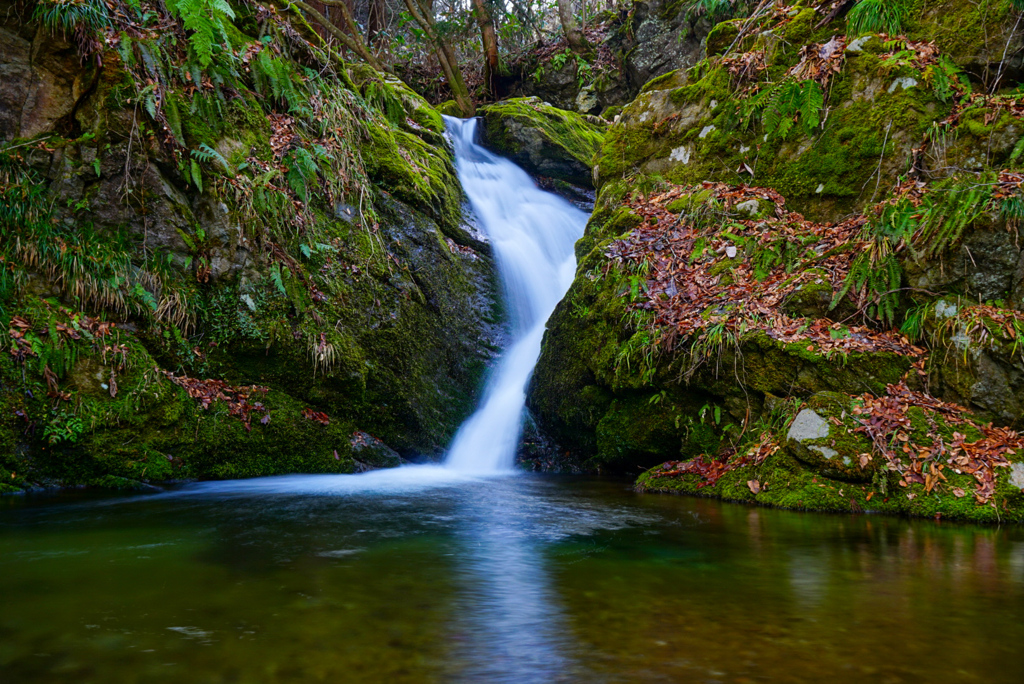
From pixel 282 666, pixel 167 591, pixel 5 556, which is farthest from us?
pixel 5 556

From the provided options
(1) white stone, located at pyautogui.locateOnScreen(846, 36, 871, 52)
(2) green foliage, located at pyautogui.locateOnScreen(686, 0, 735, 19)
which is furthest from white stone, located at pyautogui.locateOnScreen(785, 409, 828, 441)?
(2) green foliage, located at pyautogui.locateOnScreen(686, 0, 735, 19)

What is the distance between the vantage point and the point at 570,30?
16.5 m

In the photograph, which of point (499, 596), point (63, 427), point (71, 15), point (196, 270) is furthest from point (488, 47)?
point (499, 596)

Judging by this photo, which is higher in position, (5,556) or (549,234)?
(549,234)

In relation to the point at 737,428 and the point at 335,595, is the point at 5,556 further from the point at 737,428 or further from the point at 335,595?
the point at 737,428

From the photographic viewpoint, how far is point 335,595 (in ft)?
8.52

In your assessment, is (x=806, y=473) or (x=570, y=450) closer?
(x=806, y=473)

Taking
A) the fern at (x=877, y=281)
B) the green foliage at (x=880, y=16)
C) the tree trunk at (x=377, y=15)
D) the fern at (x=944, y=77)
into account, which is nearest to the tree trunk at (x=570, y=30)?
the tree trunk at (x=377, y=15)

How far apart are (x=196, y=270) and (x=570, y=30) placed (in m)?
13.7

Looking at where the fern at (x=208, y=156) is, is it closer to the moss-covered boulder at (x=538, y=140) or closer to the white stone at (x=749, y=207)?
the white stone at (x=749, y=207)

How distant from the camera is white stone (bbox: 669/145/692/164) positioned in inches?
323

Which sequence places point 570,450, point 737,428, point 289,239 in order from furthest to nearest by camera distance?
point 570,450, point 289,239, point 737,428

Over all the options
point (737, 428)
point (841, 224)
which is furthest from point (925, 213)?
point (737, 428)

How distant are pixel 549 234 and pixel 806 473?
7765 mm
